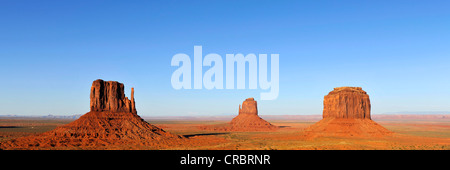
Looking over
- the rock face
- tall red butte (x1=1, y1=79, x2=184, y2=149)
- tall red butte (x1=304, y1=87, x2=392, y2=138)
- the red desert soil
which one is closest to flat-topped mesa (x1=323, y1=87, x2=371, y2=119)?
tall red butte (x1=304, y1=87, x2=392, y2=138)

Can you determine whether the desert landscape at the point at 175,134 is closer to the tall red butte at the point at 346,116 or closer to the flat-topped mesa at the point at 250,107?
the tall red butte at the point at 346,116

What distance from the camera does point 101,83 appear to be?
58.3 meters

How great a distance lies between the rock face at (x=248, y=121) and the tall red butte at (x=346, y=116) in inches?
1623

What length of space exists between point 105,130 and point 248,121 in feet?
246

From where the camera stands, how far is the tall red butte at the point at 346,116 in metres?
67.6

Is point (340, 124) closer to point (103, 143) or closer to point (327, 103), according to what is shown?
point (327, 103)

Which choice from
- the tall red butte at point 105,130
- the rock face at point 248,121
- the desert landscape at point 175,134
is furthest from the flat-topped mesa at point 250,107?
the tall red butte at point 105,130

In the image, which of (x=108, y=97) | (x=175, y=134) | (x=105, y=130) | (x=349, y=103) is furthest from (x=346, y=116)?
(x=105, y=130)

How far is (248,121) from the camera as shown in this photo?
12262 centimetres

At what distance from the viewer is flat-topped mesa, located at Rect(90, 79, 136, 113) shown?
57453 millimetres

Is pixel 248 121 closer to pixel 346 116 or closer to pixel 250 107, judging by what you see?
pixel 250 107

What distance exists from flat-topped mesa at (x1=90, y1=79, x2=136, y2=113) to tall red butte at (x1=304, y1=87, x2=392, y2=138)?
121ft

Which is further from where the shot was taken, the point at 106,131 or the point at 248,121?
the point at 248,121
